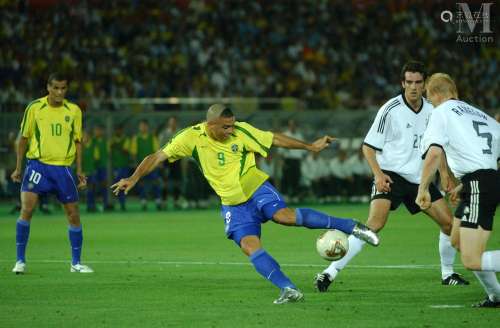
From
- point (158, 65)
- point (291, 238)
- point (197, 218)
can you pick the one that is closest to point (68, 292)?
point (291, 238)

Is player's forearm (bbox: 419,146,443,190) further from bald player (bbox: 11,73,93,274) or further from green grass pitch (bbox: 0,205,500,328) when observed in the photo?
bald player (bbox: 11,73,93,274)

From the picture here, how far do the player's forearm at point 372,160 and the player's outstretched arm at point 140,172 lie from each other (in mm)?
2253

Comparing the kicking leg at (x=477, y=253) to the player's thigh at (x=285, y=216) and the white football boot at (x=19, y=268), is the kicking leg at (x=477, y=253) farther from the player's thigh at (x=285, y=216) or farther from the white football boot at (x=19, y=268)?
the white football boot at (x=19, y=268)

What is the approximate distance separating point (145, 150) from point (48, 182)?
1500 centimetres

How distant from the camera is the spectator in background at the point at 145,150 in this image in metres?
28.9

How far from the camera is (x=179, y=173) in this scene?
29.7 m

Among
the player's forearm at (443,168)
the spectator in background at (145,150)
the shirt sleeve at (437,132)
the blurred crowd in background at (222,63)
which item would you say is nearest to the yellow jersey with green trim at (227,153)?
the player's forearm at (443,168)

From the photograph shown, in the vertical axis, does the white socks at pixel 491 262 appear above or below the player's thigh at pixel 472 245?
below

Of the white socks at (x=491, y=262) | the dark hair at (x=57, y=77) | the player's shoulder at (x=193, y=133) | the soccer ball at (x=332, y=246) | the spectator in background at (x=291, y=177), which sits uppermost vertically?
the dark hair at (x=57, y=77)

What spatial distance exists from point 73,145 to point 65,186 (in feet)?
1.88

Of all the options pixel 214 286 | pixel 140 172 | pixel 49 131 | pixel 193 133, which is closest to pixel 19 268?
pixel 49 131

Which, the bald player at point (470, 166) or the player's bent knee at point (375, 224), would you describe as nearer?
the bald player at point (470, 166)

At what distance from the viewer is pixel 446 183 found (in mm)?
11039

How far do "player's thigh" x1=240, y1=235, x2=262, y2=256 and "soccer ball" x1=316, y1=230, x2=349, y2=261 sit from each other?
0.76 metres
